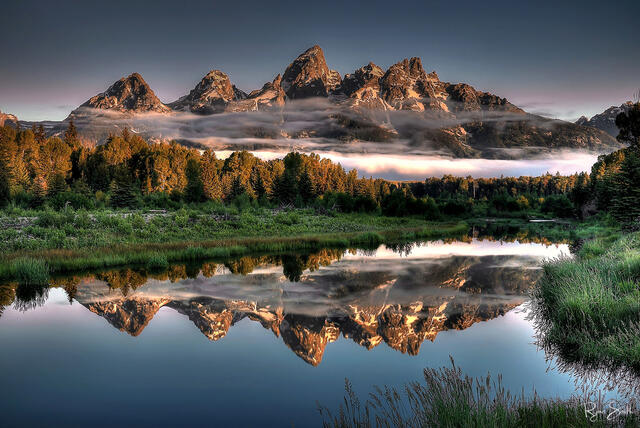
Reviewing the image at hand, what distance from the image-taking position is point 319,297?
17.2 meters

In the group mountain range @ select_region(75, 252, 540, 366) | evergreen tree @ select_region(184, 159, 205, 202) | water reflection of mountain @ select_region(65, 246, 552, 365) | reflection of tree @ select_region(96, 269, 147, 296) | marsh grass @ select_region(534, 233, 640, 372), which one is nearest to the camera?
marsh grass @ select_region(534, 233, 640, 372)

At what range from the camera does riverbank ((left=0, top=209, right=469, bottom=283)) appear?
75.8 ft

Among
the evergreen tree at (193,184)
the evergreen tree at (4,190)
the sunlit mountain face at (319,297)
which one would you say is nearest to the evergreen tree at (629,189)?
the sunlit mountain face at (319,297)

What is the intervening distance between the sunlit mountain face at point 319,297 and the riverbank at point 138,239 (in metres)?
2.10

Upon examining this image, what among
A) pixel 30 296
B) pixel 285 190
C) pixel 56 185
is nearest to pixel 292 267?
pixel 30 296

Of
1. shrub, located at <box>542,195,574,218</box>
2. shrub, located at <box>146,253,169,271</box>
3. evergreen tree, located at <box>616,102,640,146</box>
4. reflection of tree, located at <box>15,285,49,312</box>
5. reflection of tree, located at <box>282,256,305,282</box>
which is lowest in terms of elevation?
shrub, located at <box>542,195,574,218</box>

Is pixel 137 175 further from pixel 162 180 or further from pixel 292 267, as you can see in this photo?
pixel 292 267

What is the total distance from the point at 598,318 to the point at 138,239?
30.1 metres

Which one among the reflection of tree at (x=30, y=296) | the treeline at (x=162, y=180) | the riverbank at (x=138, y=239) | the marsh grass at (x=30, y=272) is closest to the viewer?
the reflection of tree at (x=30, y=296)

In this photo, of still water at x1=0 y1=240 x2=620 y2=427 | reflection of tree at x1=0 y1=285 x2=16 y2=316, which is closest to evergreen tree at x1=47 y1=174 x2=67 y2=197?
still water at x1=0 y1=240 x2=620 y2=427

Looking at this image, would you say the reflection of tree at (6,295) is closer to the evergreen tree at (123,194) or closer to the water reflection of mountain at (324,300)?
the water reflection of mountain at (324,300)

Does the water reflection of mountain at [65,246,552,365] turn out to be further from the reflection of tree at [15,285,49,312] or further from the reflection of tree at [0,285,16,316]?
the reflection of tree at [0,285,16,316]

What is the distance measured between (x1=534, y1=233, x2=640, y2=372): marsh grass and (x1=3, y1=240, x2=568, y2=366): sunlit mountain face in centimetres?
262

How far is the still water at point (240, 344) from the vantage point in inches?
312
